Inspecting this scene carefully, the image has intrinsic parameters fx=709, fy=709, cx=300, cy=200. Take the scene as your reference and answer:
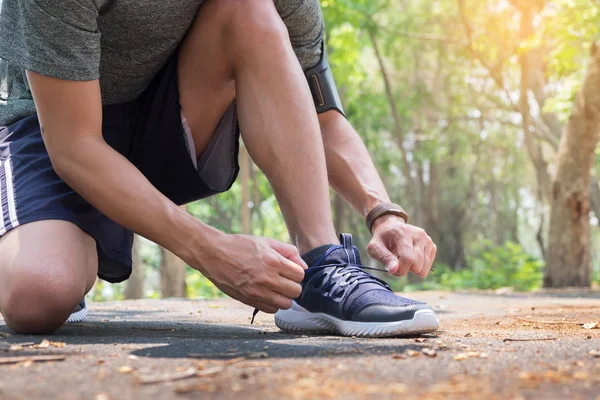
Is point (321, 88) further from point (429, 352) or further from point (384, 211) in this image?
point (429, 352)

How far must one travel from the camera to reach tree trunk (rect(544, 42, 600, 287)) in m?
7.38

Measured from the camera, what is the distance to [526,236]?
34.9 m

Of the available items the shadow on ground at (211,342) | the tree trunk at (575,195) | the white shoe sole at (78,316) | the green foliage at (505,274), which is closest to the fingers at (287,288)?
the shadow on ground at (211,342)

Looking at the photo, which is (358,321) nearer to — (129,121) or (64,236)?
(64,236)

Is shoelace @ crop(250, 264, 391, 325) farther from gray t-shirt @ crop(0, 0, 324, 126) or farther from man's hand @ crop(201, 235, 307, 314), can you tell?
gray t-shirt @ crop(0, 0, 324, 126)

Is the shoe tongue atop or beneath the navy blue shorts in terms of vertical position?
beneath

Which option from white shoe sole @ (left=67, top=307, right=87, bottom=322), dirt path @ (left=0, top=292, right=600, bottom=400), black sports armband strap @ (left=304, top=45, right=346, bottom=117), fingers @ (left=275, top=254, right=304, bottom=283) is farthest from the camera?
white shoe sole @ (left=67, top=307, right=87, bottom=322)

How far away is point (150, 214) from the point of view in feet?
5.24

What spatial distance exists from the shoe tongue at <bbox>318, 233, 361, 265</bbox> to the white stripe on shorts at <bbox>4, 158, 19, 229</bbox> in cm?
83

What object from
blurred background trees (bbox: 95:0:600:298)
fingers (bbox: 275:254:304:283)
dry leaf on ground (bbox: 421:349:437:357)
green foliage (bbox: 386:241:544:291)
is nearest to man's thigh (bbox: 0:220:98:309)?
fingers (bbox: 275:254:304:283)

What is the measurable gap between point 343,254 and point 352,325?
0.21 m

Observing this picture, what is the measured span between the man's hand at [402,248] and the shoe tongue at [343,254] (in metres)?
0.05

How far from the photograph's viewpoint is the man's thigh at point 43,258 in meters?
1.81

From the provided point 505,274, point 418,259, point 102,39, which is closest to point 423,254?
point 418,259
